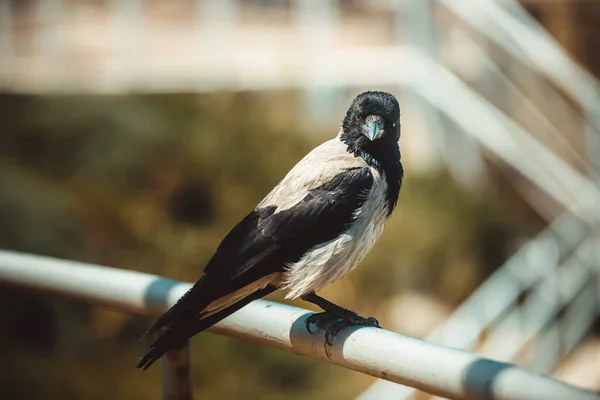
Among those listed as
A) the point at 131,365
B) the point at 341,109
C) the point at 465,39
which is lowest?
the point at 131,365

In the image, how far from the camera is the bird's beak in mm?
2625

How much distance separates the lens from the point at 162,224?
6.38 m

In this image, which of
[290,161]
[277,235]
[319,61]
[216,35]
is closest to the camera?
[277,235]

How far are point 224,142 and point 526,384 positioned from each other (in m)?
5.73

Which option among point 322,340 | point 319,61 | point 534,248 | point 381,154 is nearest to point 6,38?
point 319,61

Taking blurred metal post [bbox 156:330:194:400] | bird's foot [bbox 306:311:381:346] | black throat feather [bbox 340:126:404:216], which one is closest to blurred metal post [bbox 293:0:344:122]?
black throat feather [bbox 340:126:404:216]

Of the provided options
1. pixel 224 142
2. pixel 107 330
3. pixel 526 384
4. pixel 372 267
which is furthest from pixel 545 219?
pixel 526 384

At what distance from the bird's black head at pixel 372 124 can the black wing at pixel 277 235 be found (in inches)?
3.1

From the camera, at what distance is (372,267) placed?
7227 millimetres

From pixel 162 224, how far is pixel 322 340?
167 inches

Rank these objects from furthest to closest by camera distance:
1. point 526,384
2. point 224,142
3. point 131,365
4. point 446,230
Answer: point 446,230
point 224,142
point 131,365
point 526,384

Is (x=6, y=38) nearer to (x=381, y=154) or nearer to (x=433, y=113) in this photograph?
(x=433, y=113)

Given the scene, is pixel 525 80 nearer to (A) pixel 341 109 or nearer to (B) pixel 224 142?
(A) pixel 341 109

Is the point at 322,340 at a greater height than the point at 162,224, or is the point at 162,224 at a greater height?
the point at 322,340
